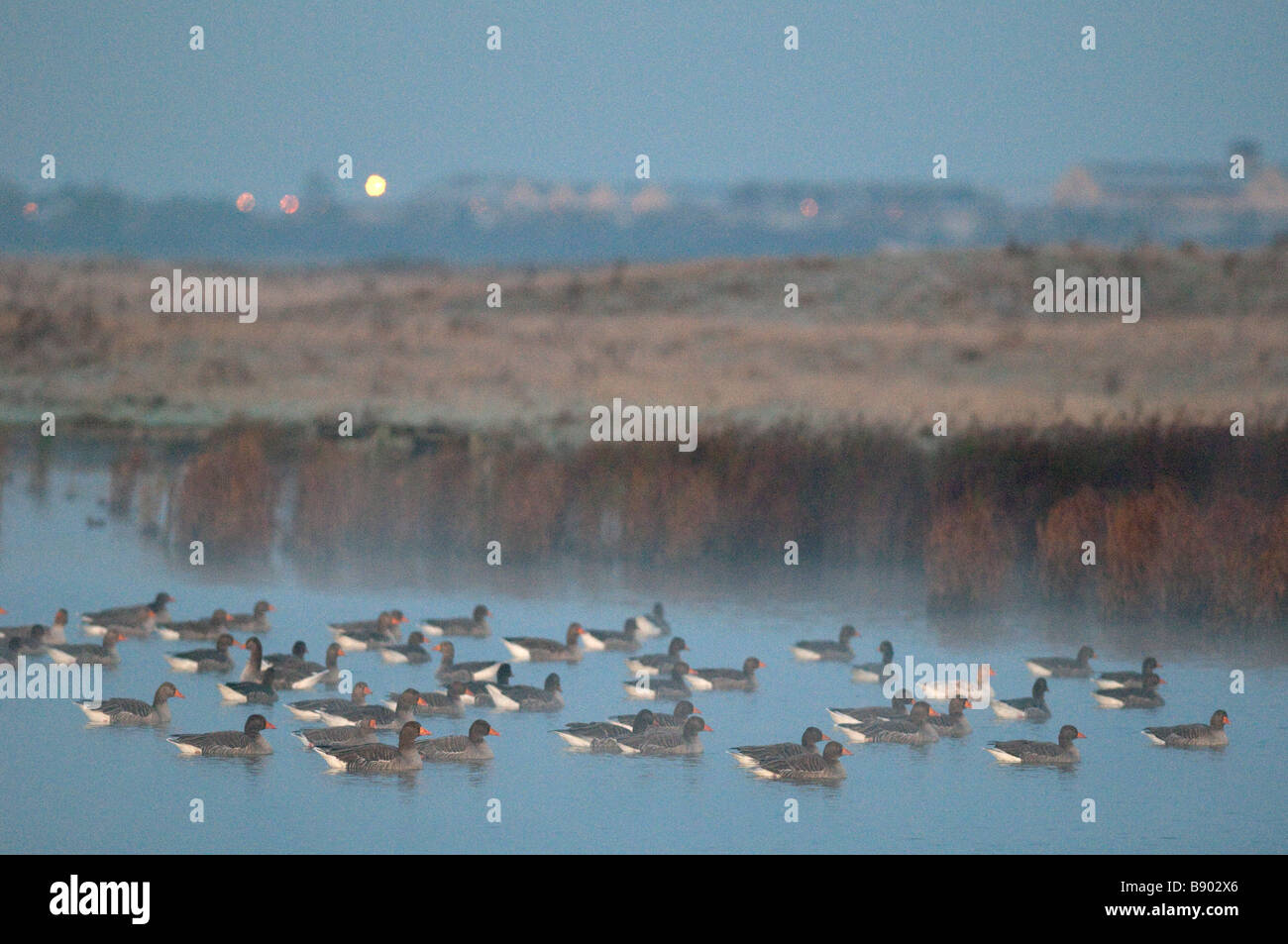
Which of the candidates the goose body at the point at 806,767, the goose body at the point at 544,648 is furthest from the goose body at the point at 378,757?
the goose body at the point at 544,648

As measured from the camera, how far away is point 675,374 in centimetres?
4181

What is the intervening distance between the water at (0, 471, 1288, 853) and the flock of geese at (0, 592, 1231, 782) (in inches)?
5.4

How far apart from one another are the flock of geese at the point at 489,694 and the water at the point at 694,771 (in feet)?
0.45

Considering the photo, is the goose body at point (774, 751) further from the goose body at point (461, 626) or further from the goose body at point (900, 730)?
the goose body at point (461, 626)

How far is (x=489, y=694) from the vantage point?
1532 centimetres

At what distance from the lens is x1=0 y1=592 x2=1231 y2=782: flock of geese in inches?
532

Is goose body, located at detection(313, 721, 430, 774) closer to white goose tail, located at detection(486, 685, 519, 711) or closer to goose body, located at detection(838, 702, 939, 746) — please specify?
white goose tail, located at detection(486, 685, 519, 711)

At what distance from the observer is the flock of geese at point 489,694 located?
13.5 metres

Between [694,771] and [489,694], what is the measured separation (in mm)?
2501

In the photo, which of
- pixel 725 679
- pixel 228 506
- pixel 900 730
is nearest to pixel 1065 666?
pixel 900 730

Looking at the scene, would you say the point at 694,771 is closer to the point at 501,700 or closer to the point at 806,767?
the point at 806,767

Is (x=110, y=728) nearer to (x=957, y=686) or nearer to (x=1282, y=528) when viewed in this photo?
(x=957, y=686)
